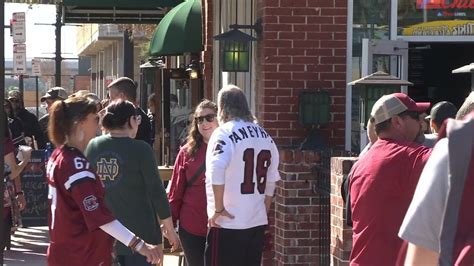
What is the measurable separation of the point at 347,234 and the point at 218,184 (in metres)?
1.37

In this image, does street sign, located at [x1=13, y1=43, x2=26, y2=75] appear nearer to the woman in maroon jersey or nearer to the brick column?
the brick column

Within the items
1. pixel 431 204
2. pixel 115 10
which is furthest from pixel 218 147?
pixel 115 10

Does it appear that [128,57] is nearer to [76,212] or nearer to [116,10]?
[116,10]

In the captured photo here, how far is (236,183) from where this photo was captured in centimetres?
707

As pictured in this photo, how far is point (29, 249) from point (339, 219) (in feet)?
23.1

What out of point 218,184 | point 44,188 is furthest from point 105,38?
point 218,184

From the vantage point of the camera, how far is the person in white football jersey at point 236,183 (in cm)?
701

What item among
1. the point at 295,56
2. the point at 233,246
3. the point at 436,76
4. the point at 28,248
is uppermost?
the point at 295,56

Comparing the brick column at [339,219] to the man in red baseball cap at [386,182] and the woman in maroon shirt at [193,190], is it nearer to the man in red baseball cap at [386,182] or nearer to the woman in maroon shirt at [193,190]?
the woman in maroon shirt at [193,190]

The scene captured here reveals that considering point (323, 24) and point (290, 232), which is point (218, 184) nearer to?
point (290, 232)

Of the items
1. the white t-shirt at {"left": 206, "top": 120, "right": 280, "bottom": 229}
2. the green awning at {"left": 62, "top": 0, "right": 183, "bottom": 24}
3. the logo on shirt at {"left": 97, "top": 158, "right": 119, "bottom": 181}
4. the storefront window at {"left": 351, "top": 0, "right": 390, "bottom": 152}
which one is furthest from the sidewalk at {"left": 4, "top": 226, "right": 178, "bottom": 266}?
the logo on shirt at {"left": 97, "top": 158, "right": 119, "bottom": 181}

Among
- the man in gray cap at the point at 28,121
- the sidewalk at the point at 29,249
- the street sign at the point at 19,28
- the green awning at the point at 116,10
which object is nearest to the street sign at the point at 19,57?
the street sign at the point at 19,28

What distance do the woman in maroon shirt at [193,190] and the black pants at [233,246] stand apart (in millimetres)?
554

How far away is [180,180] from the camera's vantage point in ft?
25.7
